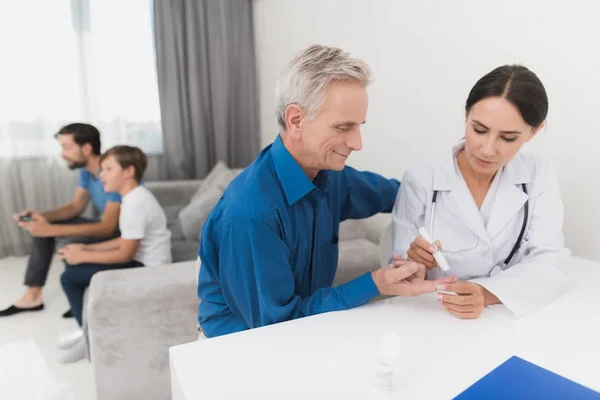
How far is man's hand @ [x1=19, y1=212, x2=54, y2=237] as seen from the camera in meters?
2.49

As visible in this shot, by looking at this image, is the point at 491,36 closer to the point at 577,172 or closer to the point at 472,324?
the point at 577,172

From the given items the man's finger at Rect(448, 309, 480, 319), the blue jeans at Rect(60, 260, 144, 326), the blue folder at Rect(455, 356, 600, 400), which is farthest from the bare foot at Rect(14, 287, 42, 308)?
the blue folder at Rect(455, 356, 600, 400)

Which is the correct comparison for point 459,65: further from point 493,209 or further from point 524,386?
point 524,386

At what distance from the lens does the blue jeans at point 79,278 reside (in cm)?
213

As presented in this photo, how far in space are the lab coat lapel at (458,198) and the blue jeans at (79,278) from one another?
5.30 ft

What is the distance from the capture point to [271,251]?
1032 mm

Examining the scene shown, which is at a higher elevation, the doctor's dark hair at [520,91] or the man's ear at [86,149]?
the doctor's dark hair at [520,91]

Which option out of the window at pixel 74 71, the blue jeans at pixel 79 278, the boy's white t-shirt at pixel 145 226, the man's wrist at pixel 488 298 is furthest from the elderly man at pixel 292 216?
the window at pixel 74 71

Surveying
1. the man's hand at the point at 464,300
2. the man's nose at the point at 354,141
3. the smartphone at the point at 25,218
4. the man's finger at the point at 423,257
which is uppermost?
the man's nose at the point at 354,141

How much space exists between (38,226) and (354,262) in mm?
1842

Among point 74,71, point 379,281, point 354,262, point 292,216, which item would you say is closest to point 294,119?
point 292,216

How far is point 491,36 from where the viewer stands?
1.67m

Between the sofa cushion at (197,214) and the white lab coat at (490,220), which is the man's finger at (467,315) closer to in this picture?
the white lab coat at (490,220)

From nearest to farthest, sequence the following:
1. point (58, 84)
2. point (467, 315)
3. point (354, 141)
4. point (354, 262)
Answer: point (467, 315) < point (354, 141) < point (354, 262) < point (58, 84)
